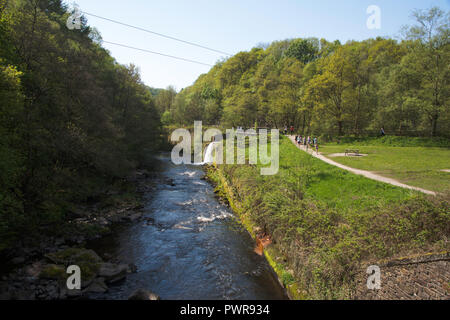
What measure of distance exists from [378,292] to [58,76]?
59.7 feet

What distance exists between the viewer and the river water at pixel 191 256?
932 centimetres

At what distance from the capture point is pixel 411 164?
16.9 meters

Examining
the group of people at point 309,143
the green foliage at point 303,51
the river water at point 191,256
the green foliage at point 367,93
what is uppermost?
the green foliage at point 303,51

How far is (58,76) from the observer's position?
14727 millimetres

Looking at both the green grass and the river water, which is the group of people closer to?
the green grass

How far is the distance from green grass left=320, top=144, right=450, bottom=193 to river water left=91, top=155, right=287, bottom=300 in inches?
342

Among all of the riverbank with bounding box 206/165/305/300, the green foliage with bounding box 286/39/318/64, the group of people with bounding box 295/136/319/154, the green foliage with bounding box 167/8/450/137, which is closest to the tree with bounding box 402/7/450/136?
the green foliage with bounding box 167/8/450/137

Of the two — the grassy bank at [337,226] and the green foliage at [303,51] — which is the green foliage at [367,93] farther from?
the green foliage at [303,51]

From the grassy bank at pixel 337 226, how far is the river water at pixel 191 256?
1.16 meters

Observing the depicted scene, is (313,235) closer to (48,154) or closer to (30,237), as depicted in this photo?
(30,237)

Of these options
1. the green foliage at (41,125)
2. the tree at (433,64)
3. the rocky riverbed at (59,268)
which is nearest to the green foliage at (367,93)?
the tree at (433,64)

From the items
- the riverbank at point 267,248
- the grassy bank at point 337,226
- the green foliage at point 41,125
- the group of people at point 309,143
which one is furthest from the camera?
Answer: the group of people at point 309,143

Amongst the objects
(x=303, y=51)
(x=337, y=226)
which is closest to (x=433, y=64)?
(x=337, y=226)

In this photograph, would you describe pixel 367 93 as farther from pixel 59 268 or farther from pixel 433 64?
pixel 59 268
